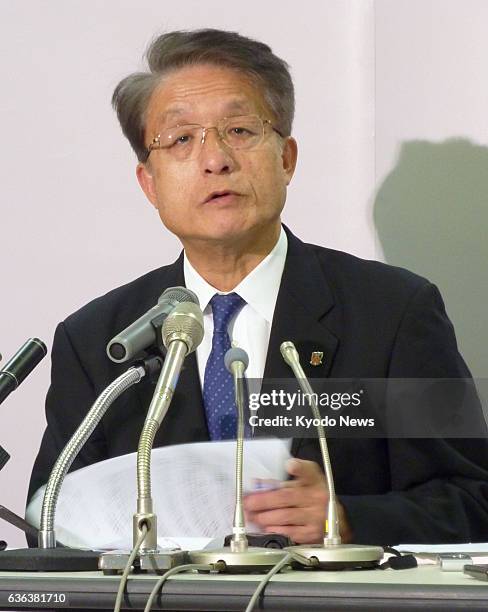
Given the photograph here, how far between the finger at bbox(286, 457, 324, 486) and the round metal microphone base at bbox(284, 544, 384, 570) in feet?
0.96

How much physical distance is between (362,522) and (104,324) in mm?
999

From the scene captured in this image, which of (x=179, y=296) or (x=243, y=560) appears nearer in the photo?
(x=243, y=560)

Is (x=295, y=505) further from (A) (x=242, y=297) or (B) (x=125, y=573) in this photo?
(A) (x=242, y=297)

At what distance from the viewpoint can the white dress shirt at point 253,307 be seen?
2.71 meters

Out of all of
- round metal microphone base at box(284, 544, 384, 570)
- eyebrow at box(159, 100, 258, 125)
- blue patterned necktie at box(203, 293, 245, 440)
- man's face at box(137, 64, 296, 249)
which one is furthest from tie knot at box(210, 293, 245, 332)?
round metal microphone base at box(284, 544, 384, 570)

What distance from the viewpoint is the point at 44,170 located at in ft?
10.3

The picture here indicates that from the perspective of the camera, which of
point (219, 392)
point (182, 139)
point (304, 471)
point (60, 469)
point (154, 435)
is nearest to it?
point (154, 435)

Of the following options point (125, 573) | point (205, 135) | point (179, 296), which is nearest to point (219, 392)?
point (205, 135)

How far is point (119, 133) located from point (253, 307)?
649 millimetres

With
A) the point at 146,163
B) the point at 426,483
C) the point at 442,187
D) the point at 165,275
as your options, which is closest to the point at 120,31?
the point at 146,163

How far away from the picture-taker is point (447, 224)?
Result: 3002 mm

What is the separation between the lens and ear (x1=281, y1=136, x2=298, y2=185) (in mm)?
2938

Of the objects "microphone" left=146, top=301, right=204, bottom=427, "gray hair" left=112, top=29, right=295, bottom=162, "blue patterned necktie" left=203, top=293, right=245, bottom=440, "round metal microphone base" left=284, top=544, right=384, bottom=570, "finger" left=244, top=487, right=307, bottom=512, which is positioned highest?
"gray hair" left=112, top=29, right=295, bottom=162

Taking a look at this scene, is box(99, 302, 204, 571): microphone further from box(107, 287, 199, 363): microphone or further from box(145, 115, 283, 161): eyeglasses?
box(145, 115, 283, 161): eyeglasses
